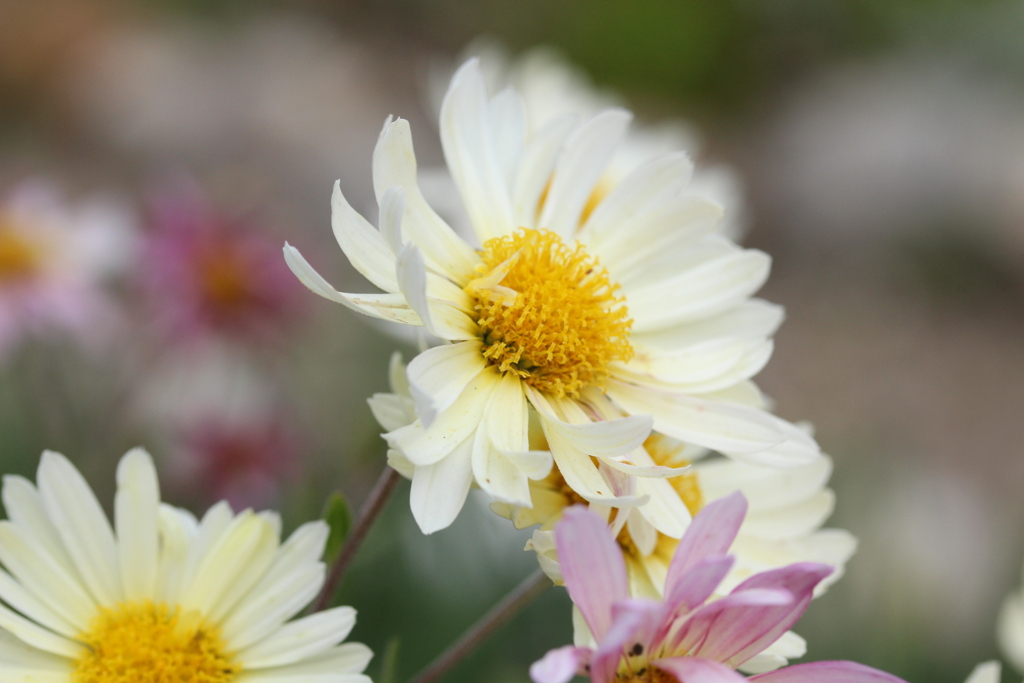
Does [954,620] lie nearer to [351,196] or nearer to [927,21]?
[351,196]


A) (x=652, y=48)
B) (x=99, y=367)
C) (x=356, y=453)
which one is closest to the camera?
(x=356, y=453)

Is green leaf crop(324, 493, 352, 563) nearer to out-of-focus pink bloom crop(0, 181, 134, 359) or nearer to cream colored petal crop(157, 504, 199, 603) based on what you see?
cream colored petal crop(157, 504, 199, 603)

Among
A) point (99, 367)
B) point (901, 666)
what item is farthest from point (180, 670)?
point (99, 367)

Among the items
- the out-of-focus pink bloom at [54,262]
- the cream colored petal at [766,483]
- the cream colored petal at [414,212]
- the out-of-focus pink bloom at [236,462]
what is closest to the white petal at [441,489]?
the cream colored petal at [414,212]

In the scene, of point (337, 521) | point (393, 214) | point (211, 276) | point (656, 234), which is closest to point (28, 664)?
point (337, 521)

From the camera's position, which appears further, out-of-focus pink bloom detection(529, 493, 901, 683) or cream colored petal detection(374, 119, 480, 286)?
cream colored petal detection(374, 119, 480, 286)

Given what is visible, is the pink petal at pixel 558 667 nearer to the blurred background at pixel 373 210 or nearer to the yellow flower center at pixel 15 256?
the blurred background at pixel 373 210

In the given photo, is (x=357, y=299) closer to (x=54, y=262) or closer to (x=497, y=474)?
(x=497, y=474)

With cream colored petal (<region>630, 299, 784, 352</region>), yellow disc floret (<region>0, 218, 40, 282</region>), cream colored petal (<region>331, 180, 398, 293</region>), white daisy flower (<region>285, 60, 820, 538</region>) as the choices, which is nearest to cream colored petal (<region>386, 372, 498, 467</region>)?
white daisy flower (<region>285, 60, 820, 538</region>)
